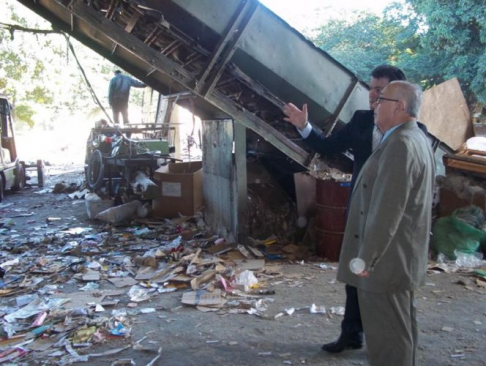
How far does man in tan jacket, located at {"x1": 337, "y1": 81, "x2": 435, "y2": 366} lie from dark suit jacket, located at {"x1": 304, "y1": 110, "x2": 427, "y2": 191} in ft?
2.77

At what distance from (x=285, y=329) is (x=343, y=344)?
60 cm

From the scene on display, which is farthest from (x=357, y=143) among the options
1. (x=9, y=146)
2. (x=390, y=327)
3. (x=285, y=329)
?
(x=9, y=146)

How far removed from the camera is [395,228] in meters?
2.31

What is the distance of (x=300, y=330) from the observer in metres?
3.86

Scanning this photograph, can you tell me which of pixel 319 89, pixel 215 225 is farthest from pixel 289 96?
pixel 215 225

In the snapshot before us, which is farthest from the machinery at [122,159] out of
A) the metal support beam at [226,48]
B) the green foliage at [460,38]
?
the green foliage at [460,38]

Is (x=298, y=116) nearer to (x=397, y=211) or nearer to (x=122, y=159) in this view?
(x=397, y=211)

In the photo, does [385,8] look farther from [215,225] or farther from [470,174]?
[215,225]

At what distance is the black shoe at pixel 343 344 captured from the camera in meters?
3.43

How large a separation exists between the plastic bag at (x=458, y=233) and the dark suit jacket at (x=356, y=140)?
281cm

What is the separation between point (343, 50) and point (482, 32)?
4.26 meters

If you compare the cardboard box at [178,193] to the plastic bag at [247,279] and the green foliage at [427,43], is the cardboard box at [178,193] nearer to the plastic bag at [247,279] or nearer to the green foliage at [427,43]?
the plastic bag at [247,279]

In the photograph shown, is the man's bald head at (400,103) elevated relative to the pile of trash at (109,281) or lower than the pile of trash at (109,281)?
elevated

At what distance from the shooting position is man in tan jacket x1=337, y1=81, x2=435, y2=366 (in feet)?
7.57
